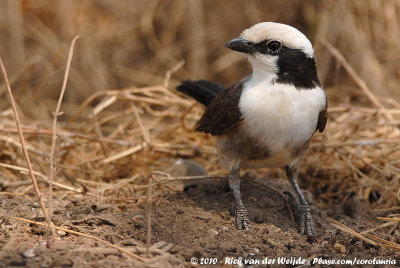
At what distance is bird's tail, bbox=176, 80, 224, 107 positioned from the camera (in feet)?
13.8

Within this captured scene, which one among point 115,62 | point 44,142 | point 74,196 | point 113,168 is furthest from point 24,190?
point 115,62

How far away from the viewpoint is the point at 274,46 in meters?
3.28

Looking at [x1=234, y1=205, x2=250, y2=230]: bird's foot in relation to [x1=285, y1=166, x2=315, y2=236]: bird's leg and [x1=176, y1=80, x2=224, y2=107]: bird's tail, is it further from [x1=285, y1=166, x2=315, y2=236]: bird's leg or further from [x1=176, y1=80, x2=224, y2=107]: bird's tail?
[x1=176, y1=80, x2=224, y2=107]: bird's tail

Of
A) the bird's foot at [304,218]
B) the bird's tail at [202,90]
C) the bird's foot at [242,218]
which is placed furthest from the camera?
the bird's tail at [202,90]

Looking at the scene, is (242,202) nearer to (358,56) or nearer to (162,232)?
(162,232)

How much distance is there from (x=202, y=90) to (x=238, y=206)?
3.94ft

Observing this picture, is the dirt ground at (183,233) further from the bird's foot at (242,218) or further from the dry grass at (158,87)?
the dry grass at (158,87)

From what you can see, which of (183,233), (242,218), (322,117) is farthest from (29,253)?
(322,117)

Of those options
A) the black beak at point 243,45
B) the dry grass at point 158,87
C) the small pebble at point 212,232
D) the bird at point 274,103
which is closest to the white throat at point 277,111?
the bird at point 274,103

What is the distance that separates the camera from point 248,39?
10.9 ft

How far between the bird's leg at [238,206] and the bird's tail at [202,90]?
33.1 inches

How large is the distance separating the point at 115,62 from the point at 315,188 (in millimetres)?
3881

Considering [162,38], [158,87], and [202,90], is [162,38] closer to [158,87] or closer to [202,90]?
[158,87]

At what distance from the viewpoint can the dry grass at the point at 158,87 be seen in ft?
14.4
